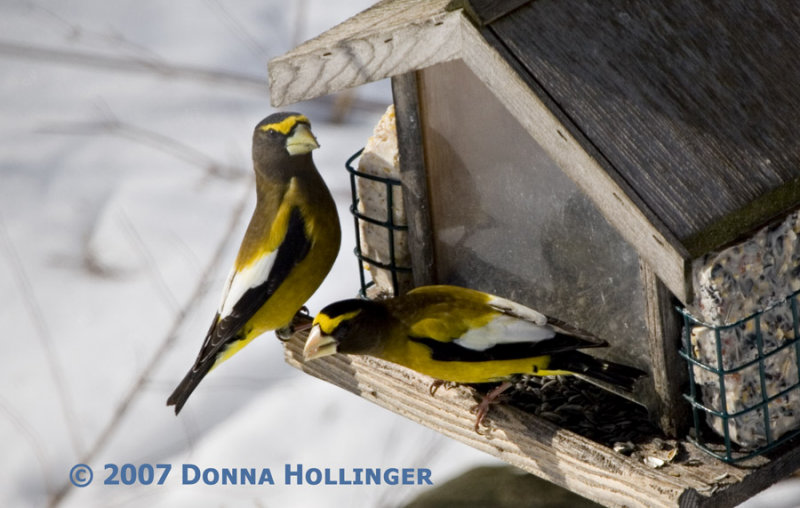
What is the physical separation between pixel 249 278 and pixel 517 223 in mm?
855

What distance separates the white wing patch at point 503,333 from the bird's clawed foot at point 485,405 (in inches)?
5.5

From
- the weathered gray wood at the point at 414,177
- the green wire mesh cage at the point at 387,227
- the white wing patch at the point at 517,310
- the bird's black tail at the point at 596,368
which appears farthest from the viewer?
the green wire mesh cage at the point at 387,227

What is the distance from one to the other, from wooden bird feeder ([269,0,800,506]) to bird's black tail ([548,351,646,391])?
0.07 metres

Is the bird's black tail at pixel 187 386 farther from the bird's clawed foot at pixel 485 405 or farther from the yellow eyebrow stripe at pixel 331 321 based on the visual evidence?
the bird's clawed foot at pixel 485 405

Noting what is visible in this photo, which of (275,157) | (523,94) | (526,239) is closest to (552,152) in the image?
(523,94)

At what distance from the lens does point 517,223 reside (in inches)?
133

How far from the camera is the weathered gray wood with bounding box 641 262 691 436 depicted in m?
3.00

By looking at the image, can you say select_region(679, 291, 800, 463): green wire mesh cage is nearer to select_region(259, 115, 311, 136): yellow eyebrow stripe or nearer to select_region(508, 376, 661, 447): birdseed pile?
select_region(508, 376, 661, 447): birdseed pile

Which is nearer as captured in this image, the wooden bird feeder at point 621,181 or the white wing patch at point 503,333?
the wooden bird feeder at point 621,181

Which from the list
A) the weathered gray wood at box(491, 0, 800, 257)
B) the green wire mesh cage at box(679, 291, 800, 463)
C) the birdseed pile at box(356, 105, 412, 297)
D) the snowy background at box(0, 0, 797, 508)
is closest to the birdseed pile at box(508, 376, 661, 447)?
the green wire mesh cage at box(679, 291, 800, 463)

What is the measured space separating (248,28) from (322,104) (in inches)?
21.7

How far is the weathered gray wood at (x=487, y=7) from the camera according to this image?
272 centimetres

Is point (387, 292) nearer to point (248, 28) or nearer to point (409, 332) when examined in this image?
point (409, 332)

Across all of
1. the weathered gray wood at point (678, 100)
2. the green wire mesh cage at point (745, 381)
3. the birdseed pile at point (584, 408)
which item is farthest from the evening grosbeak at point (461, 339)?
the weathered gray wood at point (678, 100)
